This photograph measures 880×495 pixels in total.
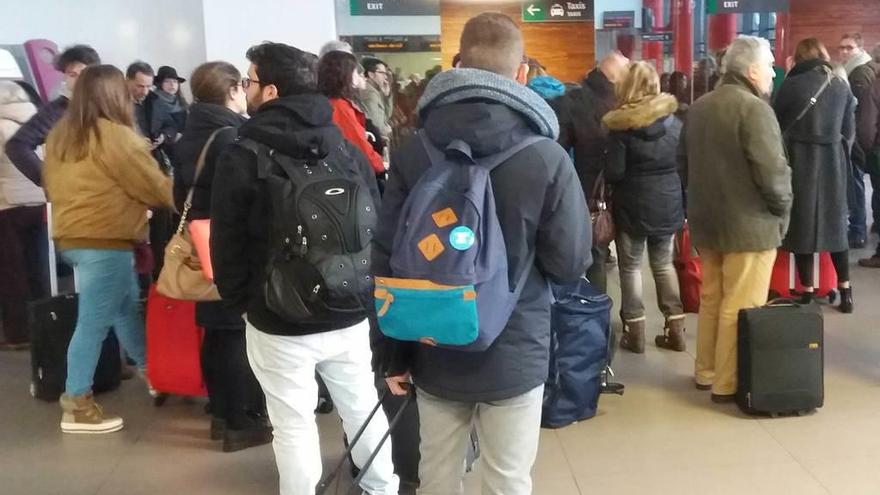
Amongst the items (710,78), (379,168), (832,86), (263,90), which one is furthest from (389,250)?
(710,78)

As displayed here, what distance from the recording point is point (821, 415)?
368 cm

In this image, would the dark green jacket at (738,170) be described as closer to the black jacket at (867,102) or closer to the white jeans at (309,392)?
the white jeans at (309,392)

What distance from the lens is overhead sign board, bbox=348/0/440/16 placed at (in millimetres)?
7102

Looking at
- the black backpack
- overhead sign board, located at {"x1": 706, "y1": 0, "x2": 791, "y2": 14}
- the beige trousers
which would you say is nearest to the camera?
the black backpack

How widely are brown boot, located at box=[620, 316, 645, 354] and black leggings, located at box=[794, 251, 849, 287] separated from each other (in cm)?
114

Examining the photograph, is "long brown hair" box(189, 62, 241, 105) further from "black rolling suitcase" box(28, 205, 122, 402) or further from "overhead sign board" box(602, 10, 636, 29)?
"overhead sign board" box(602, 10, 636, 29)

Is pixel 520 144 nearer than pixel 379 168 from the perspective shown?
Yes

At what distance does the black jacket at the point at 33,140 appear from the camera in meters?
4.56

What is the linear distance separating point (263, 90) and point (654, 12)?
23.1 feet

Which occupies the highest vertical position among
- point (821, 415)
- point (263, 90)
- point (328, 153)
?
point (263, 90)

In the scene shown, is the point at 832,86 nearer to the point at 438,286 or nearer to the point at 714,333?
the point at 714,333

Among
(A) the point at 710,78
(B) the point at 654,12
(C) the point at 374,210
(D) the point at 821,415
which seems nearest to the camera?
(C) the point at 374,210

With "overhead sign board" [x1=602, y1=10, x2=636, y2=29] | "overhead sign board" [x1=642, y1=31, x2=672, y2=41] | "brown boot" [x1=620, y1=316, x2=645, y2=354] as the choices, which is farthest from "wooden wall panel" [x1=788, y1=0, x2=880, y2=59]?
"brown boot" [x1=620, y1=316, x2=645, y2=354]

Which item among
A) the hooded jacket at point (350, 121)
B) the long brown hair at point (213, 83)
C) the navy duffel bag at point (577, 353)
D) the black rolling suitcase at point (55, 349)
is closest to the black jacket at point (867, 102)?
the navy duffel bag at point (577, 353)
